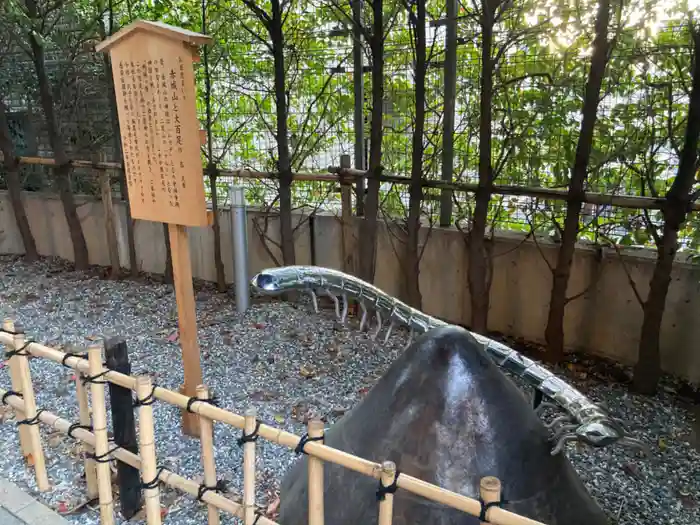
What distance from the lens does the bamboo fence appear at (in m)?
1.72

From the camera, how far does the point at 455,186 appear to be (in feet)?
16.2

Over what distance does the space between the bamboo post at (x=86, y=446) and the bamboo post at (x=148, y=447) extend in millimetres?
604

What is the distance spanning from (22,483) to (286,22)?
16.1ft

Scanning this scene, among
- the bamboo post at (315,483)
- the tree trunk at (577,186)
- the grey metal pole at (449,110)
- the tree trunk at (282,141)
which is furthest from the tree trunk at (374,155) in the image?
the bamboo post at (315,483)

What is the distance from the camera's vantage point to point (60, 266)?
7699 millimetres

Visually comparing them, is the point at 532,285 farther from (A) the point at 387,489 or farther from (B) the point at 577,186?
(A) the point at 387,489

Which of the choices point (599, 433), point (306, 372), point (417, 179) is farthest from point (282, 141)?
point (599, 433)

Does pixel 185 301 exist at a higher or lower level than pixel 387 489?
higher

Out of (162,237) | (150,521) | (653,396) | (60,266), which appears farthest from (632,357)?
(60,266)

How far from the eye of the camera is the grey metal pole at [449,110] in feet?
16.9

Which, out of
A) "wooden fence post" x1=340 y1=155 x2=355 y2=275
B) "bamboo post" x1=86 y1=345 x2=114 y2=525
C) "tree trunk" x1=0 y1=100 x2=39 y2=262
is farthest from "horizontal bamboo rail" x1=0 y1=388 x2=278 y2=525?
"tree trunk" x1=0 y1=100 x2=39 y2=262

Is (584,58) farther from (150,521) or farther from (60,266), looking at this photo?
(60,266)

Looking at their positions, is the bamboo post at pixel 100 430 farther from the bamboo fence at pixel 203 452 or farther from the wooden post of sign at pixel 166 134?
the wooden post of sign at pixel 166 134

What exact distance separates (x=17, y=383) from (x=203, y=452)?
1317 mm
